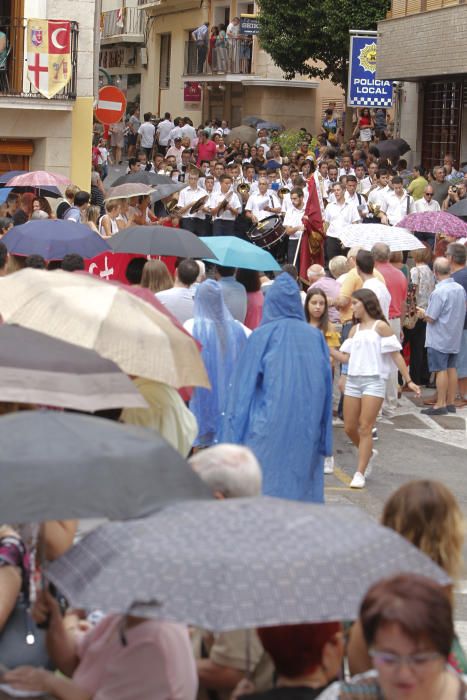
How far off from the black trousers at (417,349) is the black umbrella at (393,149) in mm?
16235

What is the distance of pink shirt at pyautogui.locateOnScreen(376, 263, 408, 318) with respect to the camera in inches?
539

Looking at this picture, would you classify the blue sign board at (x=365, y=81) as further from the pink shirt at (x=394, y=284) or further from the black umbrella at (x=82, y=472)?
the black umbrella at (x=82, y=472)

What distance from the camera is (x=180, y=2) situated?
52.2 metres

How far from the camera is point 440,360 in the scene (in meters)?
14.1

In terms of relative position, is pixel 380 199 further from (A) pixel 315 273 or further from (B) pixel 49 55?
(A) pixel 315 273

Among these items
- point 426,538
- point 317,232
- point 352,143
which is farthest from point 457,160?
point 426,538

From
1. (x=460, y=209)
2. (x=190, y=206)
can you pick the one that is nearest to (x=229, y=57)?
(x=190, y=206)

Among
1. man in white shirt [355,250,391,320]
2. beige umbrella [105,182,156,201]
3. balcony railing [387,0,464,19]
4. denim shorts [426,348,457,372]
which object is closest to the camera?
man in white shirt [355,250,391,320]

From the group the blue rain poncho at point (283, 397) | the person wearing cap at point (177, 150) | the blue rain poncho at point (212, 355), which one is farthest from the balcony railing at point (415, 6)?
the blue rain poncho at point (283, 397)

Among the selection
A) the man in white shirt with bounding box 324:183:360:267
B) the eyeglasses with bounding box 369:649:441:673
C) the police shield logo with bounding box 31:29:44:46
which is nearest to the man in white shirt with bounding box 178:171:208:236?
the man in white shirt with bounding box 324:183:360:267

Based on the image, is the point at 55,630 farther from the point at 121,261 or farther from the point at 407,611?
the point at 121,261

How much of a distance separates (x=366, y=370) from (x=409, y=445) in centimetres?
252

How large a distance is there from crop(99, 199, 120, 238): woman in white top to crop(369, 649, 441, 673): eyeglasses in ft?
41.4

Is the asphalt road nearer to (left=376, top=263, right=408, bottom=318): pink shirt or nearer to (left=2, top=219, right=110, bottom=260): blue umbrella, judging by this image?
(left=376, top=263, right=408, bottom=318): pink shirt
